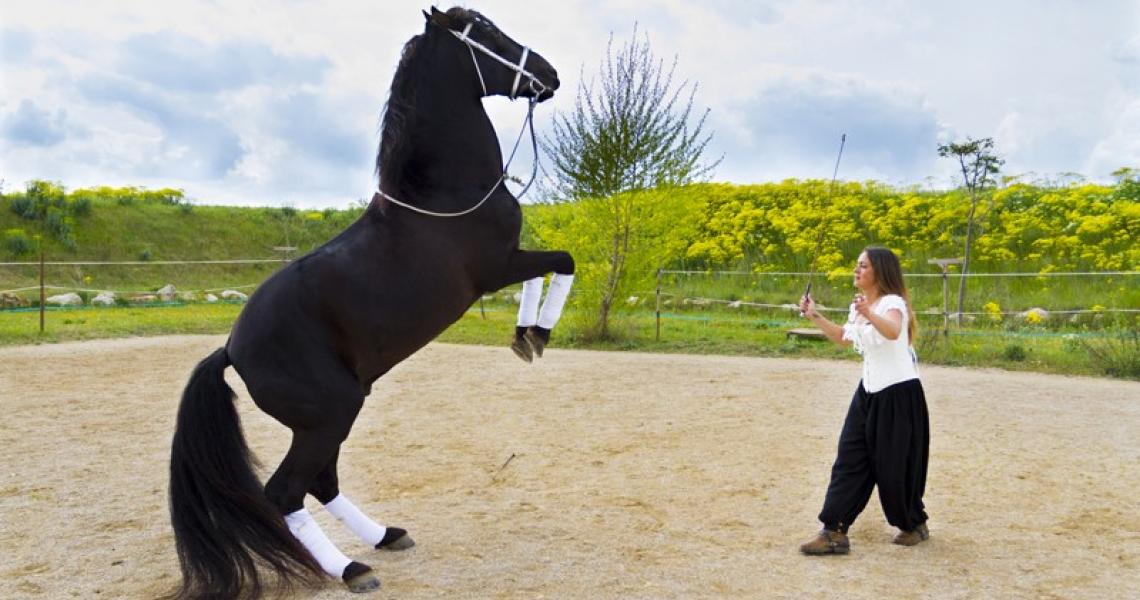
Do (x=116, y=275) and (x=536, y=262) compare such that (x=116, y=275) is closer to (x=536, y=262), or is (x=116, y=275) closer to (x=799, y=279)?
(x=799, y=279)

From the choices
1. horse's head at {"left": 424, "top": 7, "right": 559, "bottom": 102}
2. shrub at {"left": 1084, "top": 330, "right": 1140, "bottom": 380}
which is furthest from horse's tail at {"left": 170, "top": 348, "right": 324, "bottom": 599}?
shrub at {"left": 1084, "top": 330, "right": 1140, "bottom": 380}

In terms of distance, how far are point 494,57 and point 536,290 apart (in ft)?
3.33

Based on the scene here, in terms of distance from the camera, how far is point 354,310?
328cm

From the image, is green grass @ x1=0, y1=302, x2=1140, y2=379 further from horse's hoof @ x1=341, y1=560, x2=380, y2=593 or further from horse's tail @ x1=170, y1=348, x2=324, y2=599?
horse's tail @ x1=170, y1=348, x2=324, y2=599

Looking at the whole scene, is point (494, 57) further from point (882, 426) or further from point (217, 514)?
point (882, 426)

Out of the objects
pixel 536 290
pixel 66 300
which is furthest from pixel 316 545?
pixel 66 300

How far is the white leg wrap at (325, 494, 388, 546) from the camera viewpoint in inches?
151

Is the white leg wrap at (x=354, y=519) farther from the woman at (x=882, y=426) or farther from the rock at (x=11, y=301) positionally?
the rock at (x=11, y=301)

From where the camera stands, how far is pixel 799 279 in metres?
18.4

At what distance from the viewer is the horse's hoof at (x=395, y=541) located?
3.95 meters

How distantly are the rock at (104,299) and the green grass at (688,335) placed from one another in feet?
2.19

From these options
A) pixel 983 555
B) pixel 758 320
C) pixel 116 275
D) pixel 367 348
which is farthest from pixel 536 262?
pixel 116 275

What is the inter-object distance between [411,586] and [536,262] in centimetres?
147

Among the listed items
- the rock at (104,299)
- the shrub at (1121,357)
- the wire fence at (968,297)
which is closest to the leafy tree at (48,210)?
the rock at (104,299)
